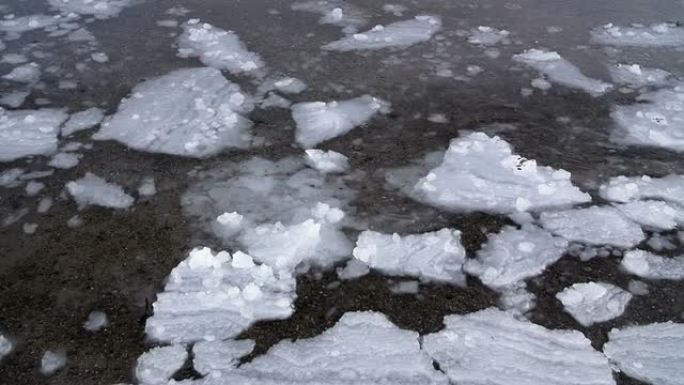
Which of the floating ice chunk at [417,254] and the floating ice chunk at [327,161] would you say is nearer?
the floating ice chunk at [417,254]

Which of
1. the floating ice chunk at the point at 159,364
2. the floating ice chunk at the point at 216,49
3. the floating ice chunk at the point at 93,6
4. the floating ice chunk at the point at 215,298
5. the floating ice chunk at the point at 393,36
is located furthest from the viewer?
the floating ice chunk at the point at 93,6

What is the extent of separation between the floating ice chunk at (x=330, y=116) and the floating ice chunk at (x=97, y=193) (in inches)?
33.5

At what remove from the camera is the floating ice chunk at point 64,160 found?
261 centimetres

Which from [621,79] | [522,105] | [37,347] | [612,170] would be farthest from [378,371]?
[621,79]

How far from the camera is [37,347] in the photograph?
181cm

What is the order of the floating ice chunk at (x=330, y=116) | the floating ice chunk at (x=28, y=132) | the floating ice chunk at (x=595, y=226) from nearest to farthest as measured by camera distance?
the floating ice chunk at (x=595, y=226) → the floating ice chunk at (x=28, y=132) → the floating ice chunk at (x=330, y=116)

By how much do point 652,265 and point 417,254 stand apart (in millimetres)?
866

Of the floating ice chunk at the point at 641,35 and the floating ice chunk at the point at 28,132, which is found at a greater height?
the floating ice chunk at the point at 641,35

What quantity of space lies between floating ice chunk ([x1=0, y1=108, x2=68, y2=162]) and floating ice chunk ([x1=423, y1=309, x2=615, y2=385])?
6.78 ft

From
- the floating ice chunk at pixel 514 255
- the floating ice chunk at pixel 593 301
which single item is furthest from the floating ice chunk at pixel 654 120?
the floating ice chunk at pixel 593 301

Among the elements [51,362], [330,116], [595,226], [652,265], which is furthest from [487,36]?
[51,362]

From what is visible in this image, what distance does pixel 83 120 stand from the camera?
9.61 feet

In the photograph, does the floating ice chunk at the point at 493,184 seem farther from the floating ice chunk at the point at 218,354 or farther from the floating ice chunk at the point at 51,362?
the floating ice chunk at the point at 51,362

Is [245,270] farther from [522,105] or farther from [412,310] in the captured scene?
[522,105]
